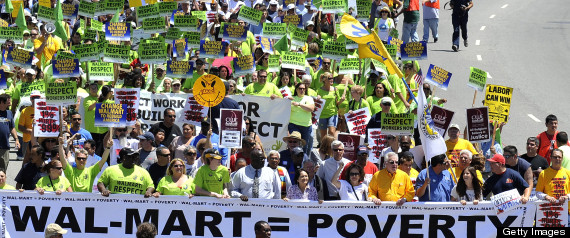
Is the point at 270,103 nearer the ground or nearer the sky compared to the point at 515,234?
nearer the sky

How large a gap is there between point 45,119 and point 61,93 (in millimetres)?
663

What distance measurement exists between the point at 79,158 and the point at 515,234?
19.5 ft

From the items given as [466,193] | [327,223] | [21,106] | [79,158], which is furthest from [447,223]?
[21,106]

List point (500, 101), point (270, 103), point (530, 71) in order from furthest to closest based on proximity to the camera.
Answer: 1. point (530, 71)
2. point (270, 103)
3. point (500, 101)

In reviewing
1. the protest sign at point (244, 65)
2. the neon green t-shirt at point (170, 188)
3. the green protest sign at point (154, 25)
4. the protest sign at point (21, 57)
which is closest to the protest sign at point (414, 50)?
the protest sign at point (244, 65)

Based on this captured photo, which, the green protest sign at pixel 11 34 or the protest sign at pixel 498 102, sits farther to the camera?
the green protest sign at pixel 11 34

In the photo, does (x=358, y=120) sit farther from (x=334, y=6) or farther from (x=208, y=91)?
(x=334, y=6)

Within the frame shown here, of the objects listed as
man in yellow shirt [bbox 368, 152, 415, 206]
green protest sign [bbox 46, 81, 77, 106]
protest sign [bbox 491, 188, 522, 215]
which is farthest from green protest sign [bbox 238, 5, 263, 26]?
protest sign [bbox 491, 188, 522, 215]

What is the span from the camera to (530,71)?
29891mm

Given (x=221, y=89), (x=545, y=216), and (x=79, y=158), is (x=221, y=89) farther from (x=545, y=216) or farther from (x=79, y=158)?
(x=545, y=216)

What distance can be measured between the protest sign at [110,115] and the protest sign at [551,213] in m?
6.12

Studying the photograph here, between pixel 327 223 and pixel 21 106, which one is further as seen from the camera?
pixel 21 106

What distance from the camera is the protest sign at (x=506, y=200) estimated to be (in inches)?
Result: 603

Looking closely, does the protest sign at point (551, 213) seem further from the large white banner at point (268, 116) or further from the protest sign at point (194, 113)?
the protest sign at point (194, 113)
